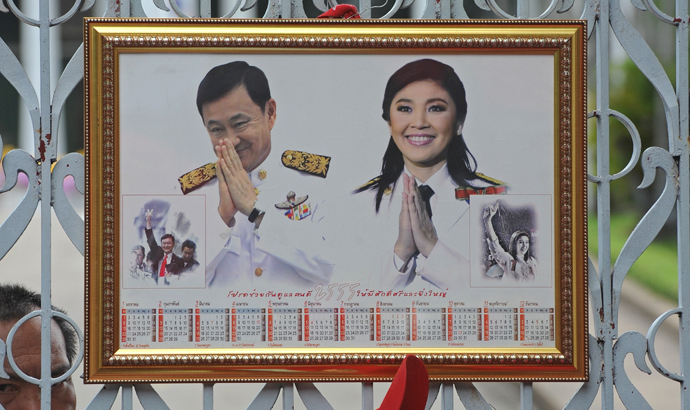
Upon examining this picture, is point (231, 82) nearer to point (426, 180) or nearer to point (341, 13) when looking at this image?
point (341, 13)

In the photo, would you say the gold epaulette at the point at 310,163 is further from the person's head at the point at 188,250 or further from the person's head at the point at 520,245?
the person's head at the point at 520,245

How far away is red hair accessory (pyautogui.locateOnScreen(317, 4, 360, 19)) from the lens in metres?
1.25

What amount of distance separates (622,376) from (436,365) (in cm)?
40

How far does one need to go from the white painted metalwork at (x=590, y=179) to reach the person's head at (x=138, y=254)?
130mm

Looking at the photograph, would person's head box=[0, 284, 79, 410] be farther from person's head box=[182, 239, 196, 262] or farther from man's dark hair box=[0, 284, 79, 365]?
person's head box=[182, 239, 196, 262]

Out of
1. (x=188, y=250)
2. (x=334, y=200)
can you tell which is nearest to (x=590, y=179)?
(x=334, y=200)

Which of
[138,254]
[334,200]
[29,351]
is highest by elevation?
[334,200]

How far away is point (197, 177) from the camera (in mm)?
1236

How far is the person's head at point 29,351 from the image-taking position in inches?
52.1

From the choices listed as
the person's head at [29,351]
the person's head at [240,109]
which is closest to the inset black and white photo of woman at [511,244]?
the person's head at [240,109]

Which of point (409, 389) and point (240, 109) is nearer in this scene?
point (409, 389)

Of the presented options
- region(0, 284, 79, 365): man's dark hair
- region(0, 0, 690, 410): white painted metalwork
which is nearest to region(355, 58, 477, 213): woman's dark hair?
region(0, 0, 690, 410): white painted metalwork

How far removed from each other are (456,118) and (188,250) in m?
0.60

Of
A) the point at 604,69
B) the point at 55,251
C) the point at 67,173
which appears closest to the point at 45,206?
the point at 67,173
